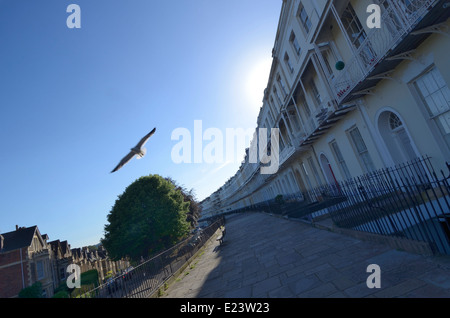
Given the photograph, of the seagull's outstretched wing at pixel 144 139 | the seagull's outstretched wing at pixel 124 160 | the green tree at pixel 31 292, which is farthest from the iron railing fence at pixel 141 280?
the green tree at pixel 31 292

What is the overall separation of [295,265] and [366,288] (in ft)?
7.41

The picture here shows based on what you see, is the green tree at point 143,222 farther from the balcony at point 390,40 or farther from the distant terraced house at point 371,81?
the balcony at point 390,40

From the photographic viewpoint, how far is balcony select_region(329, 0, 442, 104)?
510 cm

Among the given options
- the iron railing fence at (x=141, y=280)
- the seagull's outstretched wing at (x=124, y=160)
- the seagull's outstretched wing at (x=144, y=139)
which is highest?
the seagull's outstretched wing at (x=144, y=139)

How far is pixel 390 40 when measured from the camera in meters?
6.45

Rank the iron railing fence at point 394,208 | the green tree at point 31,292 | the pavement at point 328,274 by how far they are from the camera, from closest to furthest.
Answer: the pavement at point 328,274
the iron railing fence at point 394,208
the green tree at point 31,292

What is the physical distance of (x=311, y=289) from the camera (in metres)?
4.07

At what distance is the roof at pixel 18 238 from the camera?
25.0 meters

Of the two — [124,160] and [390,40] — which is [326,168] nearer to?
[390,40]

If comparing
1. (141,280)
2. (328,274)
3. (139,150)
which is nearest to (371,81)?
(328,274)

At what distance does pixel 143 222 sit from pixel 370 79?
60.2 feet

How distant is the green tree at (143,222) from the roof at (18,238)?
13842 mm

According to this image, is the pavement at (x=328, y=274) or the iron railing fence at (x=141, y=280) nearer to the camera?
the pavement at (x=328, y=274)

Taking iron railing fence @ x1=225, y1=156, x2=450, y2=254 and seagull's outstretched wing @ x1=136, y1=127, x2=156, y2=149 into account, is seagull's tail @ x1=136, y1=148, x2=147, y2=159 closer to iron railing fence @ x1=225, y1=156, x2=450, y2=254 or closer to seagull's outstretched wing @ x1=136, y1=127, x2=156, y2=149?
seagull's outstretched wing @ x1=136, y1=127, x2=156, y2=149
